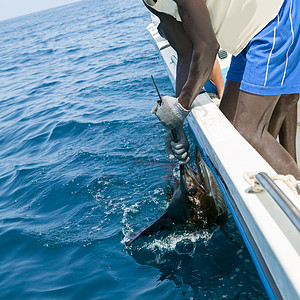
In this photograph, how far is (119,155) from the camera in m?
4.93

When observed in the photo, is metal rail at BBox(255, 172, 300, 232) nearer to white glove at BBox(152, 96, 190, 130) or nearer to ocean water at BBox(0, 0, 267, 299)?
white glove at BBox(152, 96, 190, 130)

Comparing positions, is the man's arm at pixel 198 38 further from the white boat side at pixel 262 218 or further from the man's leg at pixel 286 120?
the man's leg at pixel 286 120

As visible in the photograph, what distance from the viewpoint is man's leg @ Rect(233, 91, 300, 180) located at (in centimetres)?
196

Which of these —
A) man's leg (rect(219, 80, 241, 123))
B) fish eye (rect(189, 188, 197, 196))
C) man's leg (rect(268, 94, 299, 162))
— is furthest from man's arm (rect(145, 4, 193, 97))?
fish eye (rect(189, 188, 197, 196))

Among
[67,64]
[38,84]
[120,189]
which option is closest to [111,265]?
[120,189]

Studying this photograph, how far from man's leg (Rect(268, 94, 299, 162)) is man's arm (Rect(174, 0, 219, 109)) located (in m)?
0.51

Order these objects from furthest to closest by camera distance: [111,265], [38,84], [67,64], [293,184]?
[67,64] → [38,84] → [111,265] → [293,184]

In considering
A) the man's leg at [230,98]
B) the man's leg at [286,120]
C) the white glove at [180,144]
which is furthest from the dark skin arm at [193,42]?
the man's leg at [286,120]

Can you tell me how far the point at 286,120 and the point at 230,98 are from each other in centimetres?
40

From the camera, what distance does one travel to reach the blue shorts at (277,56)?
1.83m

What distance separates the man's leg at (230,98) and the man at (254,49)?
278 mm

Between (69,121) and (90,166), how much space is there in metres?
2.29

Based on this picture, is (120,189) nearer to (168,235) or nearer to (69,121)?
(168,235)

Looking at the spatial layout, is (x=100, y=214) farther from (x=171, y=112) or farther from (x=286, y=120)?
(x=286, y=120)
